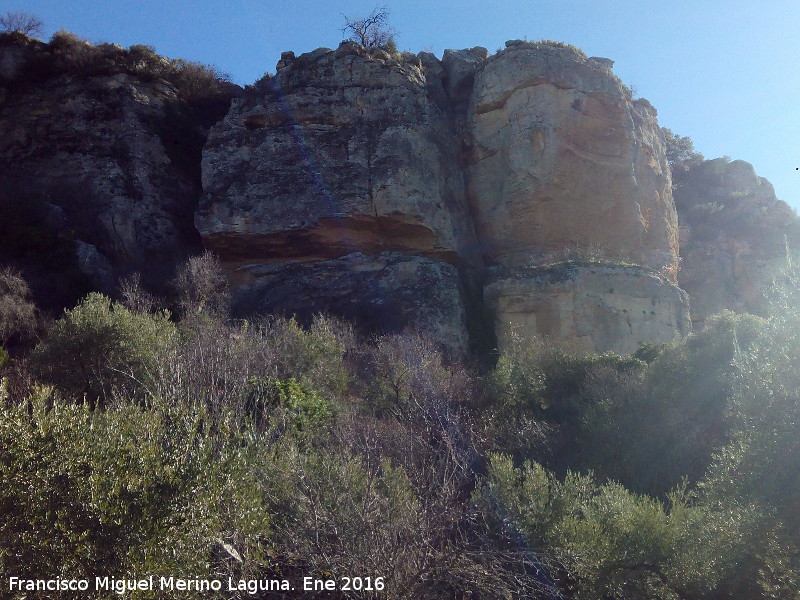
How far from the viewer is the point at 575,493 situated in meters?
7.97

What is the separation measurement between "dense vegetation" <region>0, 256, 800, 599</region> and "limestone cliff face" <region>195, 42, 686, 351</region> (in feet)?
20.0

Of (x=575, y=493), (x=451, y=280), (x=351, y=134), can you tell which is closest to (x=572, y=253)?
(x=451, y=280)

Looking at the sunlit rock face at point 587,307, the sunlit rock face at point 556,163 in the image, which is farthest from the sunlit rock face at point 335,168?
the sunlit rock face at point 587,307

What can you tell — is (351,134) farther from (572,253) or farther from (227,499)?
(227,499)

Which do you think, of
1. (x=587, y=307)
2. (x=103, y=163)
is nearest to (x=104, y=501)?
(x=587, y=307)

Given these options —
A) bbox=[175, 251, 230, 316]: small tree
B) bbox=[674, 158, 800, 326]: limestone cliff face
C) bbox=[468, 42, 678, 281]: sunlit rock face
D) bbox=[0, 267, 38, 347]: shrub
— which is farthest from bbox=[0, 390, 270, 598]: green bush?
bbox=[674, 158, 800, 326]: limestone cliff face

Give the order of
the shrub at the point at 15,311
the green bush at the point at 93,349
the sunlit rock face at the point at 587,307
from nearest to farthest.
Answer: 1. the green bush at the point at 93,349
2. the shrub at the point at 15,311
3. the sunlit rock face at the point at 587,307

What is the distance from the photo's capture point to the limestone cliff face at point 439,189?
19641 millimetres

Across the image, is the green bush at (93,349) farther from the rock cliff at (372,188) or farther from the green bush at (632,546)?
the green bush at (632,546)

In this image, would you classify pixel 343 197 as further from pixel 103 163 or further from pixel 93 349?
pixel 93 349

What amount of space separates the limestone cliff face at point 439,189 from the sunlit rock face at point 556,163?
5 centimetres

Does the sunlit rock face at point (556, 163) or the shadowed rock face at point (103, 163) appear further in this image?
the sunlit rock face at point (556, 163)

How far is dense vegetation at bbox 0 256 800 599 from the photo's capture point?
4.57m

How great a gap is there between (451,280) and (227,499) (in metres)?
15.2
